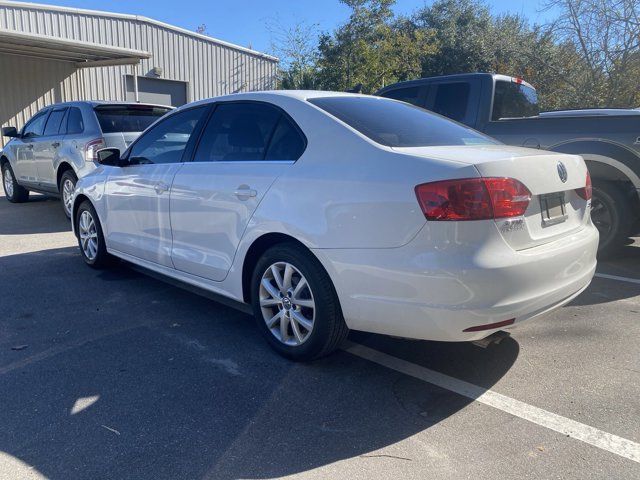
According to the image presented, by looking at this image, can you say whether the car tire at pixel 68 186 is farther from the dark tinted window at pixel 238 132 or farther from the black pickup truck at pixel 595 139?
the black pickup truck at pixel 595 139

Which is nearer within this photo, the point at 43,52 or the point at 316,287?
the point at 316,287

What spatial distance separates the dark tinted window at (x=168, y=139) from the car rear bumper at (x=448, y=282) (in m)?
1.93

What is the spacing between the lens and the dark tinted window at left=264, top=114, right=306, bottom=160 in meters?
3.42

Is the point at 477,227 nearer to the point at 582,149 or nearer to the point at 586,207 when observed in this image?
the point at 586,207

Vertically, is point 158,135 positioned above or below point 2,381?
above

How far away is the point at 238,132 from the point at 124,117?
4854 millimetres


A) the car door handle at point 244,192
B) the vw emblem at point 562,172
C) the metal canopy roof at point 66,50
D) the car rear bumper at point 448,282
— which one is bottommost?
the car rear bumper at point 448,282

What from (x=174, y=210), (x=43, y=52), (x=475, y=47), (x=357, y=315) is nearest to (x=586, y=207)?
(x=357, y=315)

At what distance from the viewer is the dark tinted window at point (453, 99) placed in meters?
6.64

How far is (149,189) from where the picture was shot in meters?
4.53

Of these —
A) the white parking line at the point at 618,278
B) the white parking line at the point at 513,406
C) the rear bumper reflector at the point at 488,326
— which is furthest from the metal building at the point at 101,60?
the rear bumper reflector at the point at 488,326

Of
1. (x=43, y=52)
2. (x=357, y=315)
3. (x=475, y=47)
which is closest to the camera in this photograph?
(x=357, y=315)

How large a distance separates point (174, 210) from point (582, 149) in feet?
13.6

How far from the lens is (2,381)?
10.6 ft
